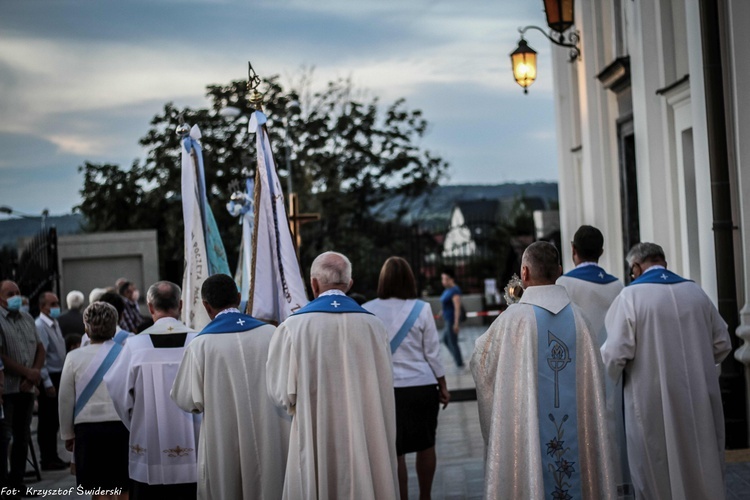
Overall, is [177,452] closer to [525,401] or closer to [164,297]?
[164,297]

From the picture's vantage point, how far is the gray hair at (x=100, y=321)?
24.0 feet

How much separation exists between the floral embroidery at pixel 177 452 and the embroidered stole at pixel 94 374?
0.72 m

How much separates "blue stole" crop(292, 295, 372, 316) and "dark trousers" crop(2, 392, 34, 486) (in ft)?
13.8

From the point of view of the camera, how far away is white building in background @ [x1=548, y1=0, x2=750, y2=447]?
29.0 ft

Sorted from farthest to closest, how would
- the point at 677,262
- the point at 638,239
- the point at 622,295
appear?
the point at 638,239, the point at 677,262, the point at 622,295

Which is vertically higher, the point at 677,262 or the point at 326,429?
the point at 677,262

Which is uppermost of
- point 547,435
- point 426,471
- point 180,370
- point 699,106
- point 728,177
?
point 699,106

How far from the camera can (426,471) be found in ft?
27.0

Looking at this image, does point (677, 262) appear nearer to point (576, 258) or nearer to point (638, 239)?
point (638, 239)

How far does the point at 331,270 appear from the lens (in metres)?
6.32

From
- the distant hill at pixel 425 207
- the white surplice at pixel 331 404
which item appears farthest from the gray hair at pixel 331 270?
the distant hill at pixel 425 207

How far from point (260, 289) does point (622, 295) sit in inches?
111

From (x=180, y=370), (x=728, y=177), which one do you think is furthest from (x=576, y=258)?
(x=180, y=370)

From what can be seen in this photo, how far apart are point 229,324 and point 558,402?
6.57 ft
